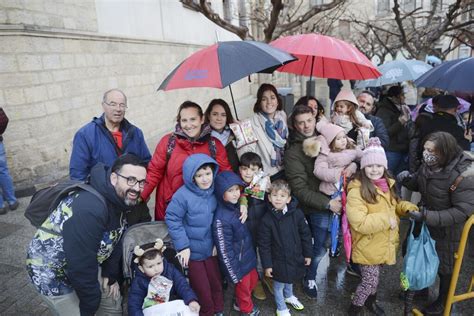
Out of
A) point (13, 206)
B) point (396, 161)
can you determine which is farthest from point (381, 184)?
point (13, 206)

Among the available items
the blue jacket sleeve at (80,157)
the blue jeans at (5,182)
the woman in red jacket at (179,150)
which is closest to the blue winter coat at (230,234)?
the woman in red jacket at (179,150)

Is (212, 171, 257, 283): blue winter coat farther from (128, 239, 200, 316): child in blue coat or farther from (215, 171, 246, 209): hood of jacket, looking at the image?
(128, 239, 200, 316): child in blue coat

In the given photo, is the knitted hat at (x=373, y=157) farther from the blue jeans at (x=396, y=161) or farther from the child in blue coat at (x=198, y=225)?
the blue jeans at (x=396, y=161)

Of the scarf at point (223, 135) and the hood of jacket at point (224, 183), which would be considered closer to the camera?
the hood of jacket at point (224, 183)

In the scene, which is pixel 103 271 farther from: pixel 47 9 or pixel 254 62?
pixel 47 9

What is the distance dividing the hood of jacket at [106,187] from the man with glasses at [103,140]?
0.94 metres

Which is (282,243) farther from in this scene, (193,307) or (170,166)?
(170,166)

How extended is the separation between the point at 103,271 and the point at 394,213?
2.28 meters

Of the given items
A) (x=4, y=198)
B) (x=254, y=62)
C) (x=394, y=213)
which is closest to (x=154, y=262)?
(x=254, y=62)

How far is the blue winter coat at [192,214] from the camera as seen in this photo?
2.45 metres

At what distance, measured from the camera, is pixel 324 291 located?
321cm

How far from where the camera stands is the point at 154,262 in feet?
7.45

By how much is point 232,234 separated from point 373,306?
1.43 m

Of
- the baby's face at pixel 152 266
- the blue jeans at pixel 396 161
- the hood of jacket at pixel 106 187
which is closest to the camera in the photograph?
the hood of jacket at pixel 106 187
